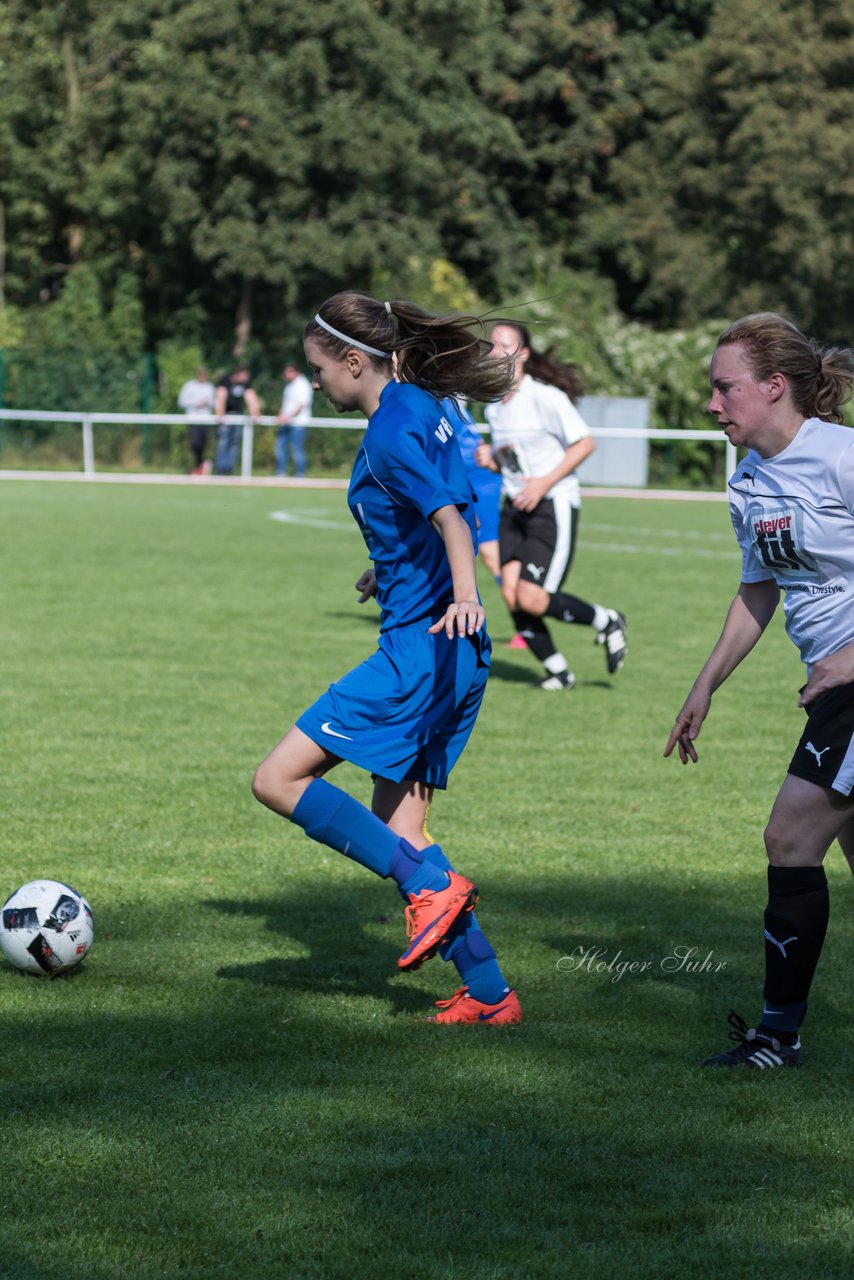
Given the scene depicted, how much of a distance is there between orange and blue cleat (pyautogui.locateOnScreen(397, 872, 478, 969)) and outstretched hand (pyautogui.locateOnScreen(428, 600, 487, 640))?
0.65m

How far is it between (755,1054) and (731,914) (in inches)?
58.2

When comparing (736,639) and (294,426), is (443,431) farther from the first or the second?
(294,426)

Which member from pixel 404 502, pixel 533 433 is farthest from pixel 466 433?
pixel 404 502

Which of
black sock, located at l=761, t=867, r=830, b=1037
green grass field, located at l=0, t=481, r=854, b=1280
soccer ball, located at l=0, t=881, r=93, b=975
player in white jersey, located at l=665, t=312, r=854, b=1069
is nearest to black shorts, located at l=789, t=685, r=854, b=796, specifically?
player in white jersey, located at l=665, t=312, r=854, b=1069

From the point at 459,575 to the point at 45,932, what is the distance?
1.60 m

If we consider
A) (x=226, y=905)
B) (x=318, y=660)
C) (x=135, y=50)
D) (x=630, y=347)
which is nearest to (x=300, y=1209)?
(x=226, y=905)

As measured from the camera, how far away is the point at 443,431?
4.64 metres

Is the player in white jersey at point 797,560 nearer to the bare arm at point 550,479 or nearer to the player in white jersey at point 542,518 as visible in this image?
the bare arm at point 550,479

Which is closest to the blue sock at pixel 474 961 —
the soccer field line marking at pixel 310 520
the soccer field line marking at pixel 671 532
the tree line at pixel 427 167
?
the soccer field line marking at pixel 310 520

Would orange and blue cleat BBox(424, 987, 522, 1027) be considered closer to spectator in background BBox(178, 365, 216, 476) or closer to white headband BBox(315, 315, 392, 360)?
white headband BBox(315, 315, 392, 360)

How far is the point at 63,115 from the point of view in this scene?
131ft

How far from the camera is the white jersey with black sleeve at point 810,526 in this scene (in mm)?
4324

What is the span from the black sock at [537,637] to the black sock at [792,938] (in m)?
6.38

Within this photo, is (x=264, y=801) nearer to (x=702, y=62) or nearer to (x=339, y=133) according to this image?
(x=339, y=133)
